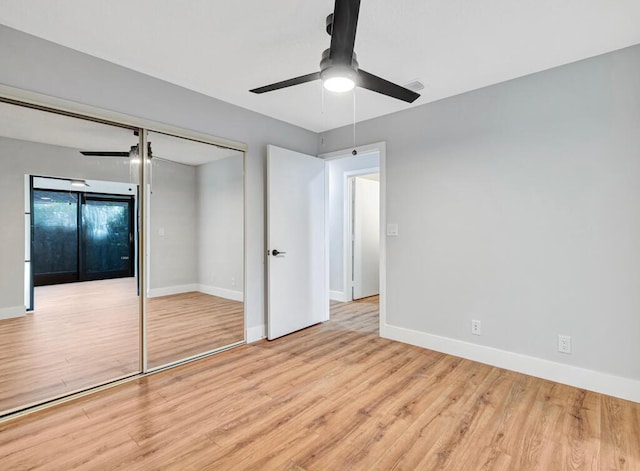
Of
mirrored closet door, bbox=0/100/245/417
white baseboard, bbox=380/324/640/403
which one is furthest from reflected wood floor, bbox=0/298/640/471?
mirrored closet door, bbox=0/100/245/417

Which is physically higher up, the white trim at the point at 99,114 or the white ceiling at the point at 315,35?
the white ceiling at the point at 315,35

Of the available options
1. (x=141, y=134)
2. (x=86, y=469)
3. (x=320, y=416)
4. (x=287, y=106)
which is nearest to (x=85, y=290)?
(x=141, y=134)

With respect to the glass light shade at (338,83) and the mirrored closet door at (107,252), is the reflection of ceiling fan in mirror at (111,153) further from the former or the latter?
the glass light shade at (338,83)

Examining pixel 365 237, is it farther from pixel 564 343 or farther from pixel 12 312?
pixel 12 312

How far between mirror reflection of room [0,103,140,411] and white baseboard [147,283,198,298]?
163 mm

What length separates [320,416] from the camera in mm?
2064

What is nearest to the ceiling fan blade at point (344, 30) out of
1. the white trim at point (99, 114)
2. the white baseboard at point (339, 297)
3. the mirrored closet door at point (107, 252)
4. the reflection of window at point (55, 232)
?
the white trim at point (99, 114)

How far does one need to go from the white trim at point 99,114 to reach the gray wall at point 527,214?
79.0 inches

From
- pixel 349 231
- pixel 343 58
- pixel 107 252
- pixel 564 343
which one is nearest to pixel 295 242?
pixel 349 231

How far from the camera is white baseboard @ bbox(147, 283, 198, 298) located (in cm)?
297

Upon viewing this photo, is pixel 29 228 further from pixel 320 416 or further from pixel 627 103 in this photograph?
pixel 627 103

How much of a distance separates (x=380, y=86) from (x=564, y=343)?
243 centimetres

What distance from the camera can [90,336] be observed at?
2893 millimetres

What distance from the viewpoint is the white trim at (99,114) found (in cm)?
204
